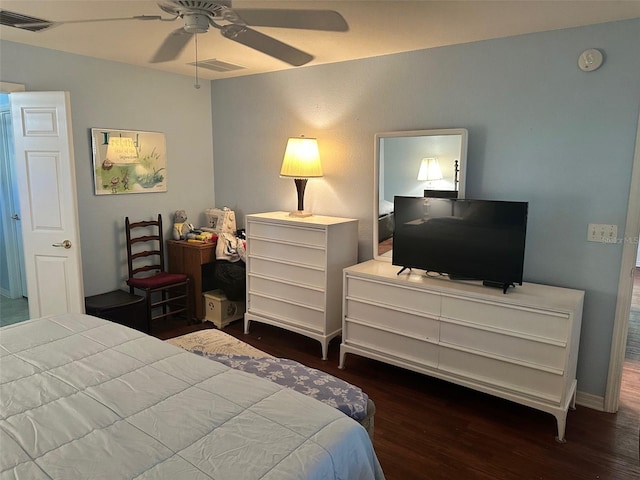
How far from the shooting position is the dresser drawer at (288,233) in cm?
345

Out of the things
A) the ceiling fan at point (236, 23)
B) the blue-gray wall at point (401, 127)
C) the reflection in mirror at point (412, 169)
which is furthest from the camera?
the reflection in mirror at point (412, 169)

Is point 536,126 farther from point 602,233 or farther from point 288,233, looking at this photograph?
point 288,233

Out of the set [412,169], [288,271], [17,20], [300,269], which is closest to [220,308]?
[288,271]

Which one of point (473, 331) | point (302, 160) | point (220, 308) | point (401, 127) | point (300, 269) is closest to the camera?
point (473, 331)

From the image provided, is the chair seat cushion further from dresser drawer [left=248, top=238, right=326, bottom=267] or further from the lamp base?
the lamp base

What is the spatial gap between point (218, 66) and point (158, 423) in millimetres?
3273

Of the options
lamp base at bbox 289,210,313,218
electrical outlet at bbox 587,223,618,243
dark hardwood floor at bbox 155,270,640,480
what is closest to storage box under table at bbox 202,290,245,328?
lamp base at bbox 289,210,313,218

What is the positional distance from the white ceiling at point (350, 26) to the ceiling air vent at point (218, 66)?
Result: 0.09 meters

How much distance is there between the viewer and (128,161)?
13.2 ft

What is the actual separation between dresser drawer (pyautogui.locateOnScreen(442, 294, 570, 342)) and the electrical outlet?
24.3 inches

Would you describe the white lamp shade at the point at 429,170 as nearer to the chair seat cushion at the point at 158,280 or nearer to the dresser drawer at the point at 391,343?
the dresser drawer at the point at 391,343

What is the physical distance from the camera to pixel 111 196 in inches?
156

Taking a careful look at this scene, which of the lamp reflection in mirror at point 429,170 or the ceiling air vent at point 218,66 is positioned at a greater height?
the ceiling air vent at point 218,66

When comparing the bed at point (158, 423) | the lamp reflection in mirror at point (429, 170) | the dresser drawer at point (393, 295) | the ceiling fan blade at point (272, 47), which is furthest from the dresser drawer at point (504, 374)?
the ceiling fan blade at point (272, 47)
